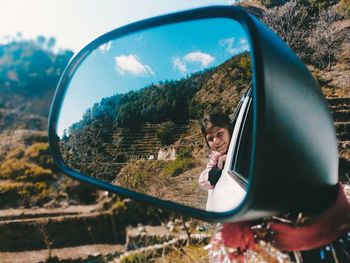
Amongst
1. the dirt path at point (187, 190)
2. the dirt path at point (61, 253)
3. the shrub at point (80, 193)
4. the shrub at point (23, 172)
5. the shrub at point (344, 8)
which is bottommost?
the dirt path at point (61, 253)

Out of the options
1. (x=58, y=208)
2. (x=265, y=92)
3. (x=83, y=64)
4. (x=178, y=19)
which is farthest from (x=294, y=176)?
(x=58, y=208)

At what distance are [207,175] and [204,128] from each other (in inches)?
6.4

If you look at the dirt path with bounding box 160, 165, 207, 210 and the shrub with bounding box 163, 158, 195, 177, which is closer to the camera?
the dirt path with bounding box 160, 165, 207, 210

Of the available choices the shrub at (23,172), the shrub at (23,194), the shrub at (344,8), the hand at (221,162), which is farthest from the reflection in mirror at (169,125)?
the shrub at (23,172)

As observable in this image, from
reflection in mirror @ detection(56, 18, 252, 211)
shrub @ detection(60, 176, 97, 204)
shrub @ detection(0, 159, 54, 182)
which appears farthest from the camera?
shrub @ detection(0, 159, 54, 182)

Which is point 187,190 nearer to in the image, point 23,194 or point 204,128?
point 204,128

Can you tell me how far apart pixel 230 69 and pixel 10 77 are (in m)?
23.0

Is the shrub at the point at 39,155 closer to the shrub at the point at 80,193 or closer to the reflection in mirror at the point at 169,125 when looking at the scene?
the shrub at the point at 80,193

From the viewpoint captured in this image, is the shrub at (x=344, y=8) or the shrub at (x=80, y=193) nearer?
the shrub at (x=344, y=8)

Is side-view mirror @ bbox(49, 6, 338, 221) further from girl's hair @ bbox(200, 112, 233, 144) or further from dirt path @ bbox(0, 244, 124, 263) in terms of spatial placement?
dirt path @ bbox(0, 244, 124, 263)

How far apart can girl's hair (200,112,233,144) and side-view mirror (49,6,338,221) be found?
0.04ft

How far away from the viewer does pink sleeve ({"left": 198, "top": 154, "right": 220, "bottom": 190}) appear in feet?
3.95

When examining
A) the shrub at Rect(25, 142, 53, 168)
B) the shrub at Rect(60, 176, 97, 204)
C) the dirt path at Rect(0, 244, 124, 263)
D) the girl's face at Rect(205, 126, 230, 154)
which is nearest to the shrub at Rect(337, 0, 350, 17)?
the dirt path at Rect(0, 244, 124, 263)

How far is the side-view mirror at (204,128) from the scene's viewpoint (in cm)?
61
